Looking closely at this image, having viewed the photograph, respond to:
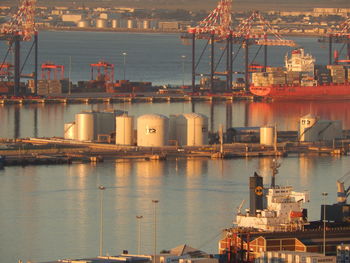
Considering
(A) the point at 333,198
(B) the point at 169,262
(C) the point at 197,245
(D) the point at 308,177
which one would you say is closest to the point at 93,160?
(D) the point at 308,177

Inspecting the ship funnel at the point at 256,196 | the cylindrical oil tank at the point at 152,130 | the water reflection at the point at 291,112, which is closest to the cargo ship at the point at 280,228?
the ship funnel at the point at 256,196

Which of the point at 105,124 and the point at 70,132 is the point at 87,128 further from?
the point at 70,132

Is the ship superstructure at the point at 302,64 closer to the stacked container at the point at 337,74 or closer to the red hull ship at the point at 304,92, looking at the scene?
the stacked container at the point at 337,74

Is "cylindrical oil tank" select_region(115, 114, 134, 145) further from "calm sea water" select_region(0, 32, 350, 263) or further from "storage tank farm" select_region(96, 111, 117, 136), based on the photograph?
"calm sea water" select_region(0, 32, 350, 263)

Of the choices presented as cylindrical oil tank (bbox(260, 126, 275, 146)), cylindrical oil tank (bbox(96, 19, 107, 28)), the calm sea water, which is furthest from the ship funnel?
cylindrical oil tank (bbox(96, 19, 107, 28))

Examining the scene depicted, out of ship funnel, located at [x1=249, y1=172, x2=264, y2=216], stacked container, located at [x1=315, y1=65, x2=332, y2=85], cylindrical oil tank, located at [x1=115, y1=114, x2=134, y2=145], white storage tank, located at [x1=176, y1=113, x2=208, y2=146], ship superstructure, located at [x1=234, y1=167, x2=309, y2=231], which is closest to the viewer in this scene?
ship superstructure, located at [x1=234, y1=167, x2=309, y2=231]

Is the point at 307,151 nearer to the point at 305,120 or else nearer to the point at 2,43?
the point at 305,120

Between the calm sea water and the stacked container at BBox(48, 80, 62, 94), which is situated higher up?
the stacked container at BBox(48, 80, 62, 94)
